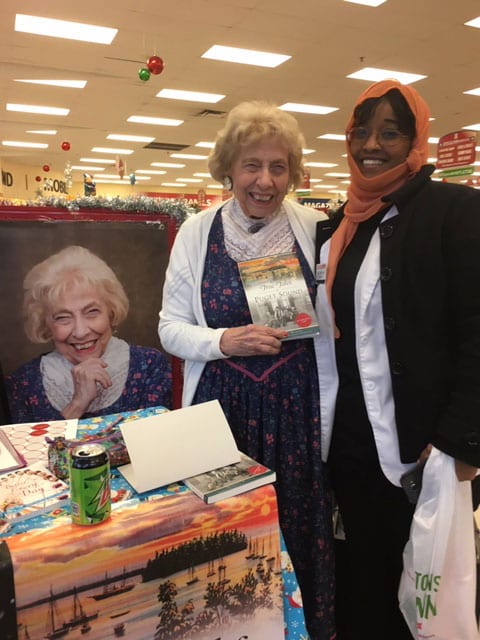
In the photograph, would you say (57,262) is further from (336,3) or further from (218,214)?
(336,3)

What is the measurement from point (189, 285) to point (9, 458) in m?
0.78

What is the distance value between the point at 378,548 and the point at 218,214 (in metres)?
1.22

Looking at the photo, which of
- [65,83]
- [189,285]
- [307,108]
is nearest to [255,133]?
[189,285]

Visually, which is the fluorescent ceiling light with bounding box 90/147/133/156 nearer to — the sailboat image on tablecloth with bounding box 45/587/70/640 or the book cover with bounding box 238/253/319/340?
the book cover with bounding box 238/253/319/340

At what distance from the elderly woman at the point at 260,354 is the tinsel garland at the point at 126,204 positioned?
1.29ft

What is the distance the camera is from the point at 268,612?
1053mm

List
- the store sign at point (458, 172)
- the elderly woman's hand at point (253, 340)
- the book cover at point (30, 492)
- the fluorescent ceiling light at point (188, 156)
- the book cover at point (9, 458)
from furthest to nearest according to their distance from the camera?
the fluorescent ceiling light at point (188, 156) → the store sign at point (458, 172) → the elderly woman's hand at point (253, 340) → the book cover at point (9, 458) → the book cover at point (30, 492)

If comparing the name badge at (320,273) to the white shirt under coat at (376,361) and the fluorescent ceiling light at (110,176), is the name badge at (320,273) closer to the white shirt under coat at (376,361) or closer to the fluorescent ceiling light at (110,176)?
the white shirt under coat at (376,361)

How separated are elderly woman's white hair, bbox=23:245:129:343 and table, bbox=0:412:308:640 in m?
1.10

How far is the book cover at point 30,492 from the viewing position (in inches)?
40.1

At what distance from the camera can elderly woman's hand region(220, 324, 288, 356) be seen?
154 cm

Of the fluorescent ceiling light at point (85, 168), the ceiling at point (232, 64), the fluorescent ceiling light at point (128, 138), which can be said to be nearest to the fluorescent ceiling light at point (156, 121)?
the ceiling at point (232, 64)

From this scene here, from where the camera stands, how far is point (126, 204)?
2.07 meters

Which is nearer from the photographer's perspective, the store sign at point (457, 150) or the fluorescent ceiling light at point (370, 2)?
the fluorescent ceiling light at point (370, 2)
